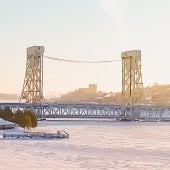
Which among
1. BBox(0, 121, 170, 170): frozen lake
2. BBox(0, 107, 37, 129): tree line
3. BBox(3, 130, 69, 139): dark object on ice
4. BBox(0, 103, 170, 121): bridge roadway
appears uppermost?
BBox(0, 103, 170, 121): bridge roadway

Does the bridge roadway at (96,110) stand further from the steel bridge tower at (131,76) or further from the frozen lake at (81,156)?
the frozen lake at (81,156)

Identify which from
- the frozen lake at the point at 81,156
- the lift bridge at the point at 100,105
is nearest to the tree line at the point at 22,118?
the frozen lake at the point at 81,156

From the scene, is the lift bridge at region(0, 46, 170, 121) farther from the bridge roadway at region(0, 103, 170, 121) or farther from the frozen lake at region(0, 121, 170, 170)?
the frozen lake at region(0, 121, 170, 170)

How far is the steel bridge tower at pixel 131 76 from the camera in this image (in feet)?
334

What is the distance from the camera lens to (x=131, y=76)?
102250 mm

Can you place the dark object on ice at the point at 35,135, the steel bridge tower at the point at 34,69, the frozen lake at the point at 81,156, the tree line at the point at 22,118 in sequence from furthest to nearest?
the steel bridge tower at the point at 34,69, the tree line at the point at 22,118, the dark object on ice at the point at 35,135, the frozen lake at the point at 81,156

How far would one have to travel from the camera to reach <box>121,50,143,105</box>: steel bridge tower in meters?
102

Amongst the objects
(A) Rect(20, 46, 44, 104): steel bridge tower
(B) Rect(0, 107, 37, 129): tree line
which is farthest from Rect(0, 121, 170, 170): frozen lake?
(A) Rect(20, 46, 44, 104): steel bridge tower

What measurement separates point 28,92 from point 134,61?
20706 mm

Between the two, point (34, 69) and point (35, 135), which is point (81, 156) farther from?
point (34, 69)

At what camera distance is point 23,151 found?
36875 millimetres

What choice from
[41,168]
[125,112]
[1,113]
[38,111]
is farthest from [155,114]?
[41,168]

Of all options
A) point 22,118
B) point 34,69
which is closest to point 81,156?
point 22,118

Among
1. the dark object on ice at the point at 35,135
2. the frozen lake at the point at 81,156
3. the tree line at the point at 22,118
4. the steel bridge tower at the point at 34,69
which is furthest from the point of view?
the steel bridge tower at the point at 34,69
